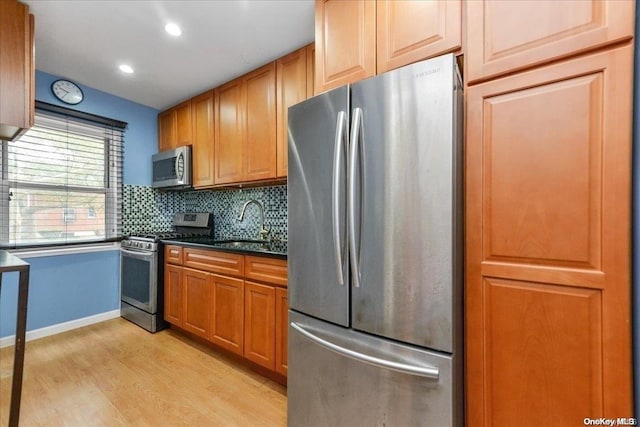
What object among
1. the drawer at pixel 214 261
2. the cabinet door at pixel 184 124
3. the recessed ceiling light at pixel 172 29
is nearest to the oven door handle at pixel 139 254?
the drawer at pixel 214 261

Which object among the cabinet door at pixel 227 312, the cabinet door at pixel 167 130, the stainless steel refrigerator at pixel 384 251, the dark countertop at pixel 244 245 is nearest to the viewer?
the stainless steel refrigerator at pixel 384 251

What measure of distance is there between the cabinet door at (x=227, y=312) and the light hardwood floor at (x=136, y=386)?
0.19 meters

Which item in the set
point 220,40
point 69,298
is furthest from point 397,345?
point 69,298

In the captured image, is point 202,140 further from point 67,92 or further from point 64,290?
point 64,290

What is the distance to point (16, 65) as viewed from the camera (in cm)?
177

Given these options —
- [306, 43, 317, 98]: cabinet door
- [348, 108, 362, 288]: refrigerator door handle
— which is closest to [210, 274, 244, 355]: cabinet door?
[348, 108, 362, 288]: refrigerator door handle

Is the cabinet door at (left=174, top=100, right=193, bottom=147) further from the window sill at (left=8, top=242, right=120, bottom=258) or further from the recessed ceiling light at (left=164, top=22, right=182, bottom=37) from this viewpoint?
the window sill at (left=8, top=242, right=120, bottom=258)

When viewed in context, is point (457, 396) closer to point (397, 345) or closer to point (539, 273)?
point (397, 345)

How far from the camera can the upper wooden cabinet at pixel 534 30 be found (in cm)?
88

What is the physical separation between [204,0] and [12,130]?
150 cm

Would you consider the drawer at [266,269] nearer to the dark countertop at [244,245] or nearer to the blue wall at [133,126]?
the dark countertop at [244,245]

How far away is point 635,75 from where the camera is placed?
3.01 feet

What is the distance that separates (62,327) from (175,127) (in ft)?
7.37

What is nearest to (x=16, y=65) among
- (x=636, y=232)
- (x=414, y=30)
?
(x=414, y=30)
